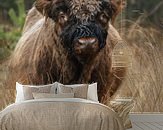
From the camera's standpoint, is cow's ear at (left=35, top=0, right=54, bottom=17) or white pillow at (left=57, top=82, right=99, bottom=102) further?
cow's ear at (left=35, top=0, right=54, bottom=17)

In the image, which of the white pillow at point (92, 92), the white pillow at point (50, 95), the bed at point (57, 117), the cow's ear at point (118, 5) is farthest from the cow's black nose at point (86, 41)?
the bed at point (57, 117)

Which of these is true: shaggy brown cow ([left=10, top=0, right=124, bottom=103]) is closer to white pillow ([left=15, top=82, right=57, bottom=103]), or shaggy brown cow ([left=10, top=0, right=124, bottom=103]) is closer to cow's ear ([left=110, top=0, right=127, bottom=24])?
cow's ear ([left=110, top=0, right=127, bottom=24])

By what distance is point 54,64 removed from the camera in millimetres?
5016

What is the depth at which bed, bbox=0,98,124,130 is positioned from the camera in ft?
12.3

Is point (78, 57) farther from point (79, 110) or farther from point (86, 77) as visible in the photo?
point (79, 110)

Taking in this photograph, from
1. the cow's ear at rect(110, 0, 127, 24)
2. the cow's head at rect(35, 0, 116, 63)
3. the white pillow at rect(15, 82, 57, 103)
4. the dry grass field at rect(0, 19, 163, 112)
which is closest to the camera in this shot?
the white pillow at rect(15, 82, 57, 103)

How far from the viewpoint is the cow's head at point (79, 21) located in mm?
4930

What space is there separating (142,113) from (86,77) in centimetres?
89

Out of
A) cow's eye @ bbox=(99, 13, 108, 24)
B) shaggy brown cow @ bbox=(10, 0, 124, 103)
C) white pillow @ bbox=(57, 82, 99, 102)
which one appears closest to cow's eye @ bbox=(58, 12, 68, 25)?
shaggy brown cow @ bbox=(10, 0, 124, 103)

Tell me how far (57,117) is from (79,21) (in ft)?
4.94

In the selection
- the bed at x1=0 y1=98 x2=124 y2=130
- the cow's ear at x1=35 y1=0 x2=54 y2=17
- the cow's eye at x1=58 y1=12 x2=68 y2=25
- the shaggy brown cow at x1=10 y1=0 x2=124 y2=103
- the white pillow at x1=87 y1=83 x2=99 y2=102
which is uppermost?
the cow's ear at x1=35 y1=0 x2=54 y2=17

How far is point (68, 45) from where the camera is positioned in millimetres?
4977

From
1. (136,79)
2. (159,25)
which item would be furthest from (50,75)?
(159,25)

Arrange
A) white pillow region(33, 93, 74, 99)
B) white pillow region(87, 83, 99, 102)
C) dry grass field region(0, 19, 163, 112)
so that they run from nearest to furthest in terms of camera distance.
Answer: white pillow region(33, 93, 74, 99), white pillow region(87, 83, 99, 102), dry grass field region(0, 19, 163, 112)
